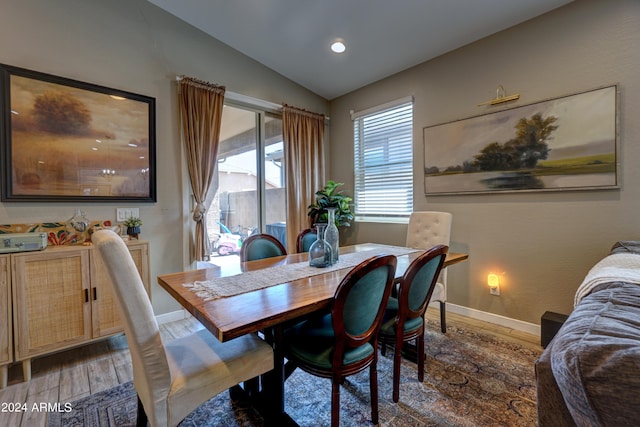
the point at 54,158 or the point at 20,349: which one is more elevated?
the point at 54,158

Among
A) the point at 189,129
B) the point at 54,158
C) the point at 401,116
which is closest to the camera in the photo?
the point at 54,158

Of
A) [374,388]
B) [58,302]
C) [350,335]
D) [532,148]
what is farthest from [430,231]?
[58,302]

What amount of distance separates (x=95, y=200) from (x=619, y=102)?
4419 millimetres

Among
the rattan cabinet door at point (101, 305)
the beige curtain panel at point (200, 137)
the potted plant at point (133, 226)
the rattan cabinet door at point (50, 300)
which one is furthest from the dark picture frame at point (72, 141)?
the rattan cabinet door at point (101, 305)

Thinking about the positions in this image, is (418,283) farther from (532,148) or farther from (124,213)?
(124,213)

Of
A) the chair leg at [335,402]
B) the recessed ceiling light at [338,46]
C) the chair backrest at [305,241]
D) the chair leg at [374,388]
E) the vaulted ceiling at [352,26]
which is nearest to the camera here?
the chair leg at [335,402]

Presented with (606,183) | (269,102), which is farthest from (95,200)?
(606,183)

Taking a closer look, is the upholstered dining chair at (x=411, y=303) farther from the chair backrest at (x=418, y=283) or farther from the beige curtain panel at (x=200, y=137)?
the beige curtain panel at (x=200, y=137)

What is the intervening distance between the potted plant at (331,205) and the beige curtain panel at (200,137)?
4.78ft

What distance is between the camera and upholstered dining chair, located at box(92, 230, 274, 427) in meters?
1.09

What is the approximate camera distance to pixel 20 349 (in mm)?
2020

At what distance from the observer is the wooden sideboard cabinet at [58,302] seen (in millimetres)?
2033

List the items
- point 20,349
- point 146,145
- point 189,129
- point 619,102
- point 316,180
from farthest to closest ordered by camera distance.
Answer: point 316,180, point 189,129, point 146,145, point 619,102, point 20,349

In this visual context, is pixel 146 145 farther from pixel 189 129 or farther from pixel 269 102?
pixel 269 102
